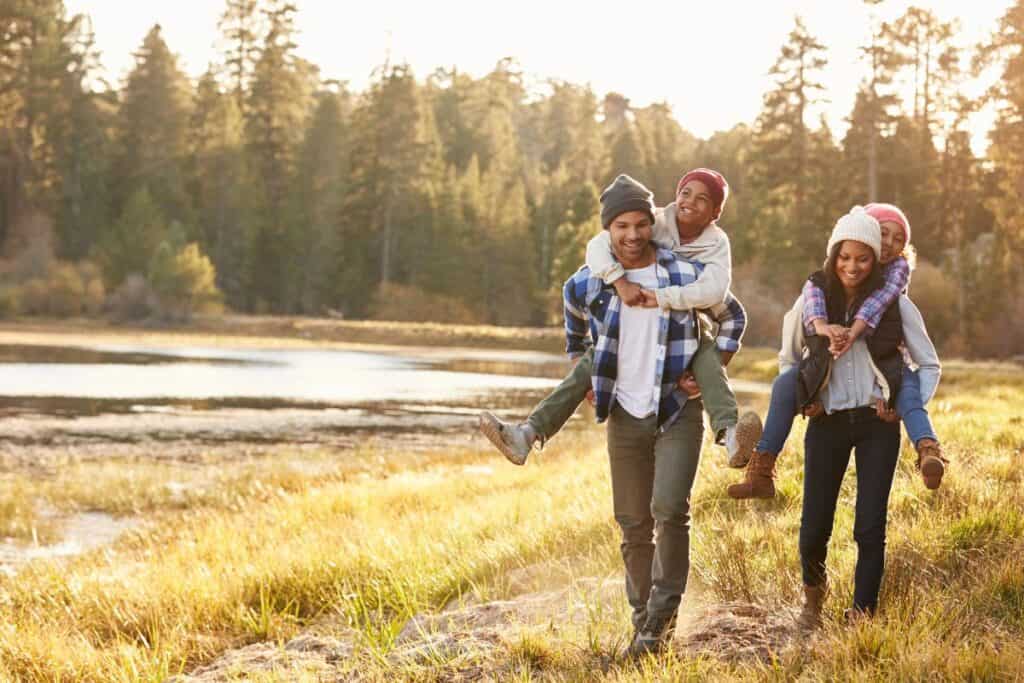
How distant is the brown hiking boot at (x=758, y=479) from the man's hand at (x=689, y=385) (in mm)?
346

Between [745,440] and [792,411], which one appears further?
[792,411]

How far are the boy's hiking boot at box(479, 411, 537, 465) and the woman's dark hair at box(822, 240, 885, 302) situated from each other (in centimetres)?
137

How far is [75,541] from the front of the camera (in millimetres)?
10617

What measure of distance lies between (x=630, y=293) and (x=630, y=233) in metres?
0.25

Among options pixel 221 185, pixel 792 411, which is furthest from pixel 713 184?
pixel 221 185

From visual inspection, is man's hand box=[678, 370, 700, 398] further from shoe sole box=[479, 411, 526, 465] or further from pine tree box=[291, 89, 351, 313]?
pine tree box=[291, 89, 351, 313]

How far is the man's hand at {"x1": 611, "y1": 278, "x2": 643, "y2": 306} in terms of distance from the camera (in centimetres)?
417

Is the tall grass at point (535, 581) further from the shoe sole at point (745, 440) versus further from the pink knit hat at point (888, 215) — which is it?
the pink knit hat at point (888, 215)

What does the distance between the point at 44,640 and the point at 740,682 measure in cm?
390

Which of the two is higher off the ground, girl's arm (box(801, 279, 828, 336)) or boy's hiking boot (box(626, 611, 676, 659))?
girl's arm (box(801, 279, 828, 336))

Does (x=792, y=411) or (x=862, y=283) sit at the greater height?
(x=862, y=283)

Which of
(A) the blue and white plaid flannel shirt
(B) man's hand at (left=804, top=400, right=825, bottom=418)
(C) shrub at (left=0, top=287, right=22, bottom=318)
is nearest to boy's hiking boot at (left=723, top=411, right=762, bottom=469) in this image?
(B) man's hand at (left=804, top=400, right=825, bottom=418)

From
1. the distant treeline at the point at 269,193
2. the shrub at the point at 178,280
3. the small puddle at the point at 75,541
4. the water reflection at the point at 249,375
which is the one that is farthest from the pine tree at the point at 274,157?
the small puddle at the point at 75,541

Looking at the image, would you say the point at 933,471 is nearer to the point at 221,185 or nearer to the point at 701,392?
the point at 701,392
